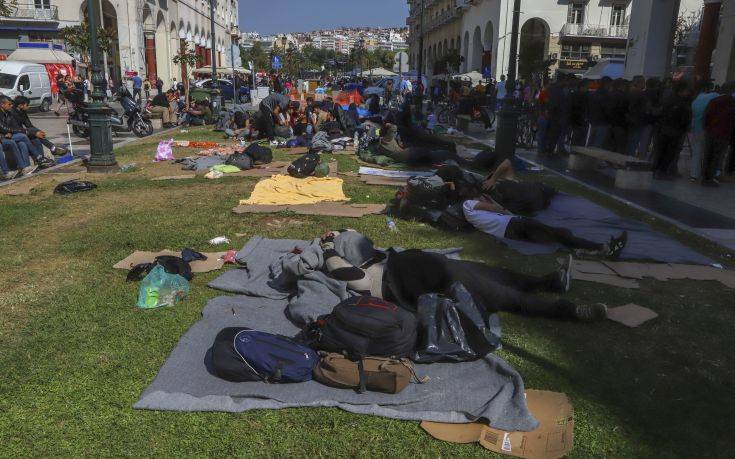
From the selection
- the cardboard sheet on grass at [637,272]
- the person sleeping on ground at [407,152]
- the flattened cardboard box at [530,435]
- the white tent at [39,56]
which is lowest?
the flattened cardboard box at [530,435]

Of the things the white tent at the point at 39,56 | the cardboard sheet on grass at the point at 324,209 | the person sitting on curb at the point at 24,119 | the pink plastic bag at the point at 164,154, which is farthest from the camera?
the white tent at the point at 39,56

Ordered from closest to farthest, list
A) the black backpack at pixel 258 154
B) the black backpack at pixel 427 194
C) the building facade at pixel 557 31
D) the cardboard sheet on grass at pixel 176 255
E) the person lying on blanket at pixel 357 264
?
the person lying on blanket at pixel 357 264
the cardboard sheet on grass at pixel 176 255
the black backpack at pixel 427 194
the black backpack at pixel 258 154
the building facade at pixel 557 31

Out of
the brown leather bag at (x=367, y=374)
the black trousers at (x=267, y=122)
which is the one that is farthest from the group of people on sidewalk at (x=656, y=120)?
the brown leather bag at (x=367, y=374)

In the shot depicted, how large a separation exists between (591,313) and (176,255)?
3.98 metres

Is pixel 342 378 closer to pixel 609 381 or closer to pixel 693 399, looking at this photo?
pixel 609 381

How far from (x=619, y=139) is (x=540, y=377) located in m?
9.61

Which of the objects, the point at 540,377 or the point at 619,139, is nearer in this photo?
the point at 540,377

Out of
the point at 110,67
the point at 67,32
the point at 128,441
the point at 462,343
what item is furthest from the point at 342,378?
the point at 110,67

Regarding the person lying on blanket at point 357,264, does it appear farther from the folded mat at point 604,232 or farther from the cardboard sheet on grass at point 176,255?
the folded mat at point 604,232

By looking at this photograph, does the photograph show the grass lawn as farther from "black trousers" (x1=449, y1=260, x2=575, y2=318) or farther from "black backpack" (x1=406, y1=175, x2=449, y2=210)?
"black backpack" (x1=406, y1=175, x2=449, y2=210)

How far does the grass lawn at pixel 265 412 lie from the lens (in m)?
3.01

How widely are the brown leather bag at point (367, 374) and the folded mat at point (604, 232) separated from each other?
3038 mm

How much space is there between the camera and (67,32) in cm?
3338

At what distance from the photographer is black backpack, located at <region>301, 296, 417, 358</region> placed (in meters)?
3.63
